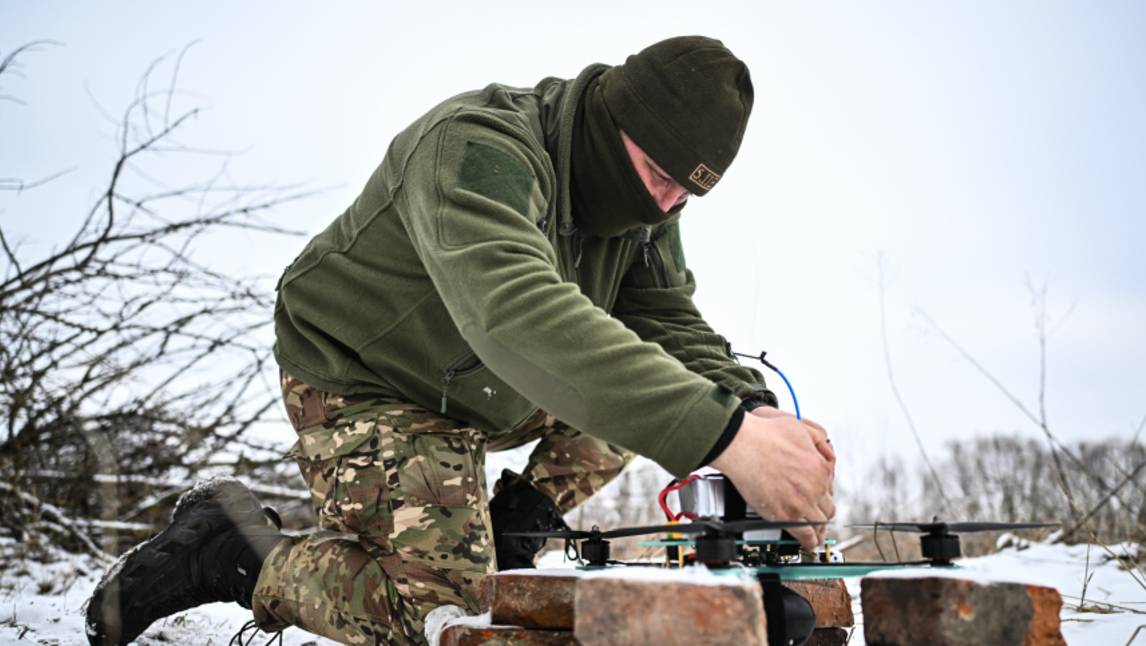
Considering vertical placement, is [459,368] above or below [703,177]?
below

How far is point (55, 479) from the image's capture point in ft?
14.9

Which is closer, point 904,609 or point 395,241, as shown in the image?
point 904,609

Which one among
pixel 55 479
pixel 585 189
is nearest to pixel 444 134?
pixel 585 189

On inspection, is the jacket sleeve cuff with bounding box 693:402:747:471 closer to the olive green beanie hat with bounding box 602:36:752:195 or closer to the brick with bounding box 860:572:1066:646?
the brick with bounding box 860:572:1066:646

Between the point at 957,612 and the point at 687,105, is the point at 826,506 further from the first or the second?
the point at 687,105

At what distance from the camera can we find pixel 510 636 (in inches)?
62.1

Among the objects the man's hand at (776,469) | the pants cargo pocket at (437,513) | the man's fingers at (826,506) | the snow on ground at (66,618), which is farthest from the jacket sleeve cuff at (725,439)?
the snow on ground at (66,618)

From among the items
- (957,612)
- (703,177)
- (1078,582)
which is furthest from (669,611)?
(1078,582)

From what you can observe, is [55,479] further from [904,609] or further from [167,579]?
[904,609]

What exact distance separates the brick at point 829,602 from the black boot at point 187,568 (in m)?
1.37

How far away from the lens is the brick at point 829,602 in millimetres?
2229

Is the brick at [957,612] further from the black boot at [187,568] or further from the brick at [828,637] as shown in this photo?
the black boot at [187,568]

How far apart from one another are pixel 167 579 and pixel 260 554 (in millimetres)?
258

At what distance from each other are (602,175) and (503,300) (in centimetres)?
89
